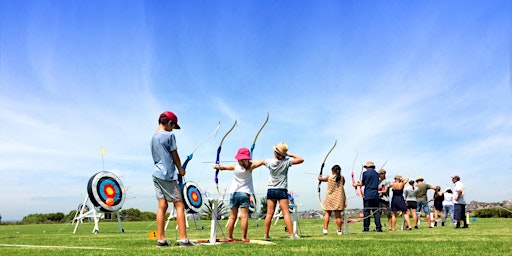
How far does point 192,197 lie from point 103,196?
12.1ft

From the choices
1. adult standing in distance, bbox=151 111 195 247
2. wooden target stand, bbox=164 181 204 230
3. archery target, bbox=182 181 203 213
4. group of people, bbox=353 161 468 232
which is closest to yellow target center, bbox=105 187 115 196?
wooden target stand, bbox=164 181 204 230

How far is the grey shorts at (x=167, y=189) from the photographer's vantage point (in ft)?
20.8

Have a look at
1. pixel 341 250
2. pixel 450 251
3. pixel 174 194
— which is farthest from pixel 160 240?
pixel 450 251

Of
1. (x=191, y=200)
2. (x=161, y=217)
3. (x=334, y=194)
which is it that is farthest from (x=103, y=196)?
(x=161, y=217)

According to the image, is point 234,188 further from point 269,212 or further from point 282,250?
point 282,250

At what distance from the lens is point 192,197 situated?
695 inches

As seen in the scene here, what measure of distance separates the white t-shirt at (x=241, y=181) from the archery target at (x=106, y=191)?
868cm

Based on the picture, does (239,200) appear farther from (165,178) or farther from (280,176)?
(165,178)

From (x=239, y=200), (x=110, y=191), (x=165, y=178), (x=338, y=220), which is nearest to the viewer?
(x=165, y=178)

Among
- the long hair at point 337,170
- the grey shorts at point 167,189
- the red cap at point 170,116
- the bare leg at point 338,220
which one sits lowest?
the bare leg at point 338,220

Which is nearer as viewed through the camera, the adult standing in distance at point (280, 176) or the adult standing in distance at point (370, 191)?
the adult standing in distance at point (280, 176)

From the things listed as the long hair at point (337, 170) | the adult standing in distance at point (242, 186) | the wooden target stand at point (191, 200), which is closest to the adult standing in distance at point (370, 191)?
the long hair at point (337, 170)

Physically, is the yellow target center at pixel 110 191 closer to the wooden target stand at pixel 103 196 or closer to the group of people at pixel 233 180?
the wooden target stand at pixel 103 196

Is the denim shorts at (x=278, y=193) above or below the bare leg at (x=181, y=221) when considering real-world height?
above
